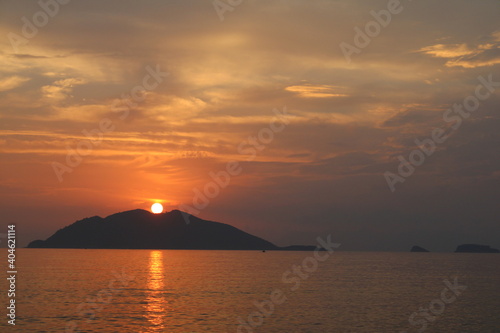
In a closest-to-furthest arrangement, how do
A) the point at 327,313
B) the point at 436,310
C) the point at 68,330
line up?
the point at 68,330
the point at 327,313
the point at 436,310

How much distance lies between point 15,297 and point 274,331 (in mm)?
48296

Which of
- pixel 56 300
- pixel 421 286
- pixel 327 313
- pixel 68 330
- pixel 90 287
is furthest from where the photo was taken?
pixel 421 286

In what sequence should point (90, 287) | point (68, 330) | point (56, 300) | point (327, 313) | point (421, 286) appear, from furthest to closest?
1. point (421, 286)
2. point (90, 287)
3. point (56, 300)
4. point (327, 313)
5. point (68, 330)

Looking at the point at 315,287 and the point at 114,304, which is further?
the point at 315,287

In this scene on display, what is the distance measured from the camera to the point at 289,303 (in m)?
81.2

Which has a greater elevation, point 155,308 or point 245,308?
point 155,308

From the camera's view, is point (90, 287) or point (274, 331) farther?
point (90, 287)

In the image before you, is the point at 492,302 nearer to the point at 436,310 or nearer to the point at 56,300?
the point at 436,310

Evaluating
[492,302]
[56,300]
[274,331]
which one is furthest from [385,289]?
[56,300]

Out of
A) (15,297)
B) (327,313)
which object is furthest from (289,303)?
(15,297)

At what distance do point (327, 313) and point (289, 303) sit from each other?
1038 centimetres

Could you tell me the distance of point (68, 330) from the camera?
5803cm

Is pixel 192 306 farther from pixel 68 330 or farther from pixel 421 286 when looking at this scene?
pixel 421 286

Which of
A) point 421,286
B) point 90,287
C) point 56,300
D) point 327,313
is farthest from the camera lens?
point 421,286
